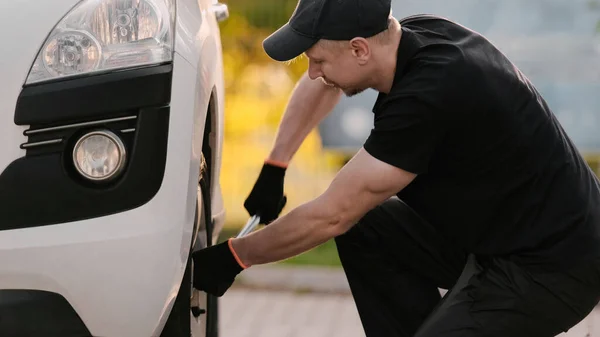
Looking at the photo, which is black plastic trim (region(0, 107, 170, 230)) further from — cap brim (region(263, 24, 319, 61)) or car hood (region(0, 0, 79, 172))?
cap brim (region(263, 24, 319, 61))

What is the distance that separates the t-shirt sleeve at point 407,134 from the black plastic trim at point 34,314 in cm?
88

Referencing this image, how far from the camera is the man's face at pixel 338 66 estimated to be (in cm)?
293

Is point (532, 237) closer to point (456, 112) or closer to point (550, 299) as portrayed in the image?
point (550, 299)

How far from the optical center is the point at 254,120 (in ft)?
21.3

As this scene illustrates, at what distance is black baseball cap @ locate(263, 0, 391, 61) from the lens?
2859 mm

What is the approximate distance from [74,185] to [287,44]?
2.36 feet

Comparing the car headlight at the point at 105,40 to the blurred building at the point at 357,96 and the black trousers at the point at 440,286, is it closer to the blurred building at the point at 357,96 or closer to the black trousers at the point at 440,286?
the black trousers at the point at 440,286

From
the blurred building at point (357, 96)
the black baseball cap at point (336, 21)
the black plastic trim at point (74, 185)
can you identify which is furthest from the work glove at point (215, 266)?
the blurred building at point (357, 96)

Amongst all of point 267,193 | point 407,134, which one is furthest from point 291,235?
point 267,193

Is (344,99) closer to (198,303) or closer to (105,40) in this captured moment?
(198,303)

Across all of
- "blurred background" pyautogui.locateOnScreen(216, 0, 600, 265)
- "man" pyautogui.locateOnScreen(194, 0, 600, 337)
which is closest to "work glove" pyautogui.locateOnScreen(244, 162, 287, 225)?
"man" pyautogui.locateOnScreen(194, 0, 600, 337)

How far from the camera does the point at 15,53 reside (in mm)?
2551

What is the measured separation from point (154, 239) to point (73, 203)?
0.21m

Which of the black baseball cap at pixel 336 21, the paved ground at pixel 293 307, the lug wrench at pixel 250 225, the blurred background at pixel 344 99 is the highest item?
the black baseball cap at pixel 336 21
